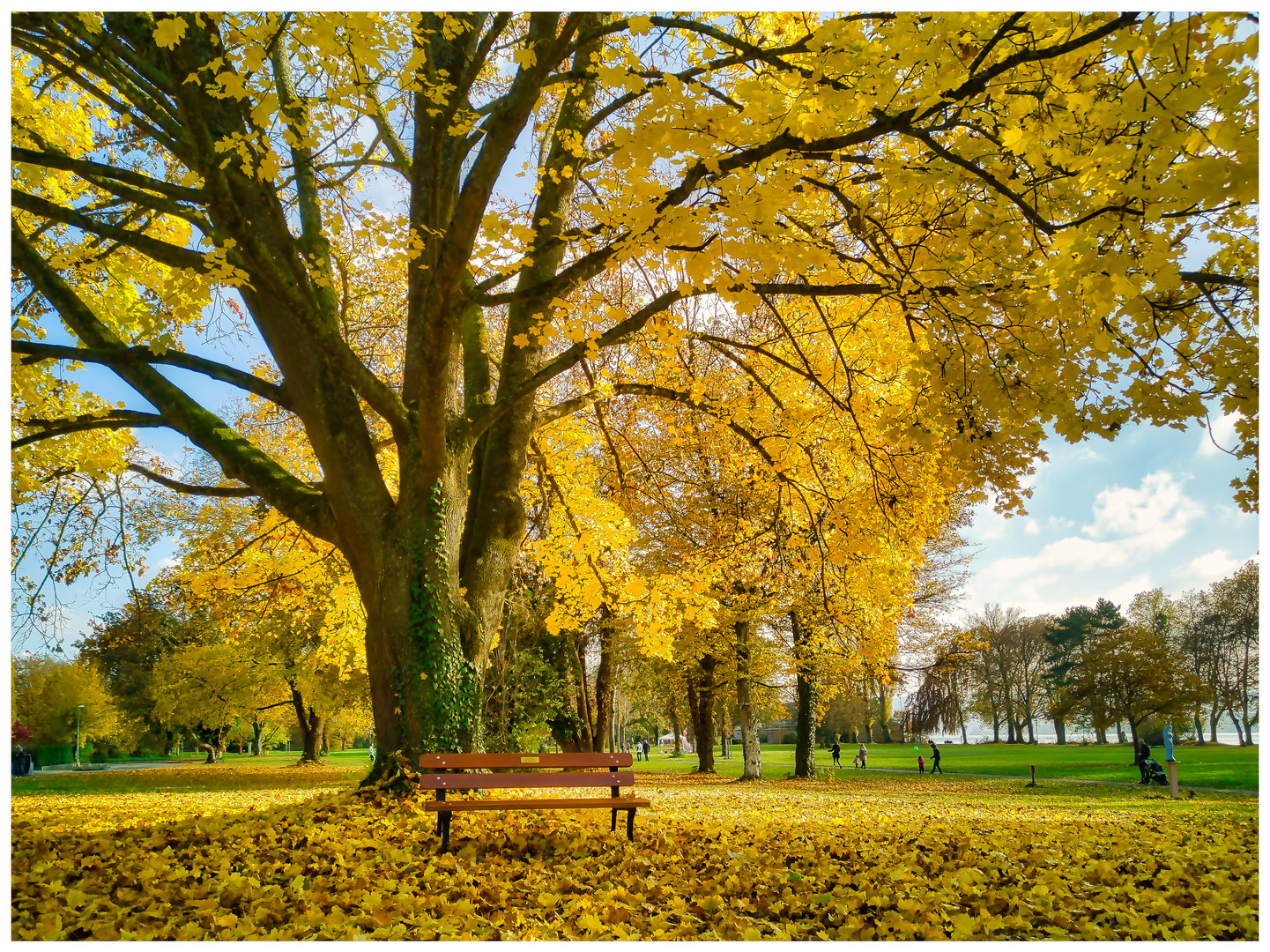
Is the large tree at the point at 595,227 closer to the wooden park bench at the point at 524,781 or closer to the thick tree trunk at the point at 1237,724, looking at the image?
the wooden park bench at the point at 524,781

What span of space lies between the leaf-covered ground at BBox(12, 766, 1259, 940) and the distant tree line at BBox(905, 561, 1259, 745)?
1626 cm

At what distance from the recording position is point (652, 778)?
19500 mm

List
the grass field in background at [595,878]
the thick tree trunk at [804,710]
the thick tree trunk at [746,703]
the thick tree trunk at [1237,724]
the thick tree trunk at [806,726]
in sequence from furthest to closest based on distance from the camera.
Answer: the thick tree trunk at [1237,724] → the thick tree trunk at [806,726] → the thick tree trunk at [804,710] → the thick tree trunk at [746,703] → the grass field in background at [595,878]

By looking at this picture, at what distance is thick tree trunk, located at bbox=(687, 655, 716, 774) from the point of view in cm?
2248

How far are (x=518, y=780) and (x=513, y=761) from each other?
15.4 inches

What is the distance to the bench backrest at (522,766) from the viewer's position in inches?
191

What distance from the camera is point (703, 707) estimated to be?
2453cm

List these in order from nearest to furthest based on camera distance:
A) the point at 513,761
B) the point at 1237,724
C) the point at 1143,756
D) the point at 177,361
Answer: the point at 513,761, the point at 177,361, the point at 1143,756, the point at 1237,724

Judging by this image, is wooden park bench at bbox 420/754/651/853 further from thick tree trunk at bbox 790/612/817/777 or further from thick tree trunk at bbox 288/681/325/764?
Answer: thick tree trunk at bbox 288/681/325/764

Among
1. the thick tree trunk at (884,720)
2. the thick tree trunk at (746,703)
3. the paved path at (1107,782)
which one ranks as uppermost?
the thick tree trunk at (746,703)

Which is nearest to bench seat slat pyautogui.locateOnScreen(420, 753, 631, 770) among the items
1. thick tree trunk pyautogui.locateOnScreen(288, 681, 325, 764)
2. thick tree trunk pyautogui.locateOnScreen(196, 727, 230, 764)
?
thick tree trunk pyautogui.locateOnScreen(288, 681, 325, 764)

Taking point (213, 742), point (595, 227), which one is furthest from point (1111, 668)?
point (213, 742)

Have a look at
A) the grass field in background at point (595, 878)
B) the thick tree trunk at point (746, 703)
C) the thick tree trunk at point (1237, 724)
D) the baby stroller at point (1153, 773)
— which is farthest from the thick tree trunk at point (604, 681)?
the thick tree trunk at point (1237, 724)

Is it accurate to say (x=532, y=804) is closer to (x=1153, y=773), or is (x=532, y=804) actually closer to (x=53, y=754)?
(x=1153, y=773)
